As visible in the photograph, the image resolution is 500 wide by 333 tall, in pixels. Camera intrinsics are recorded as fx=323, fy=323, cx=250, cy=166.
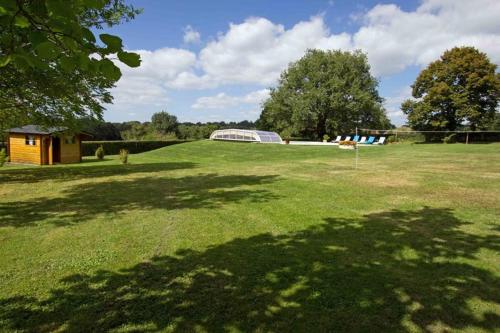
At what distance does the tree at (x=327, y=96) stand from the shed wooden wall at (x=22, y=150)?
98.9 ft

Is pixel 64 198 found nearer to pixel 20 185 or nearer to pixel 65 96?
pixel 20 185

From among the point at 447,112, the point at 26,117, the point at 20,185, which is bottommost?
the point at 20,185

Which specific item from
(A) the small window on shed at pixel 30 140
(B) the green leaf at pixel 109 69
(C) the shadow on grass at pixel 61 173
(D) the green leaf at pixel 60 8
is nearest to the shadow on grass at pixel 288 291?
(B) the green leaf at pixel 109 69

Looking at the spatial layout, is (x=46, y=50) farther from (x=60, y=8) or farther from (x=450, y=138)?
(x=450, y=138)

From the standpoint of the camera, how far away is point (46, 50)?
6.55ft

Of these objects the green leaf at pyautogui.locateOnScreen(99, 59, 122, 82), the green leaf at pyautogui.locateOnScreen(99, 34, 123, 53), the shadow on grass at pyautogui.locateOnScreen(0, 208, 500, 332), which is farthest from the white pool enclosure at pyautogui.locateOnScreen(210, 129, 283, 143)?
the green leaf at pyautogui.locateOnScreen(99, 34, 123, 53)

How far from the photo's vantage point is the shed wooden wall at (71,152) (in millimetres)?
25406

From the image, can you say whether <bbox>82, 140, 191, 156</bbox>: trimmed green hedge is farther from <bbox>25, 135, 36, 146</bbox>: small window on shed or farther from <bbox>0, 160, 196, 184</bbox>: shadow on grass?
<bbox>0, 160, 196, 184</bbox>: shadow on grass

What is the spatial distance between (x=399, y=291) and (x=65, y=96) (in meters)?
13.6

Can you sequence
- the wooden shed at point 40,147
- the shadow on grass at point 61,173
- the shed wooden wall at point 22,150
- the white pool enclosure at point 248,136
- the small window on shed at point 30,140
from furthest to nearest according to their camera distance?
the white pool enclosure at point 248,136
the small window on shed at point 30,140
the shed wooden wall at point 22,150
the wooden shed at point 40,147
the shadow on grass at point 61,173

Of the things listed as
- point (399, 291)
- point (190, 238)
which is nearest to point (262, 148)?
point (190, 238)

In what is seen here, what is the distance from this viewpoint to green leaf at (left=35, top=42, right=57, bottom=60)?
1.97 meters

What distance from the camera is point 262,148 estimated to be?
1156 inches

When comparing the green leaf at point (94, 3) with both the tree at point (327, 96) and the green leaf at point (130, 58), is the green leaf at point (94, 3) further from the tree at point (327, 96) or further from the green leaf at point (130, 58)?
the tree at point (327, 96)
